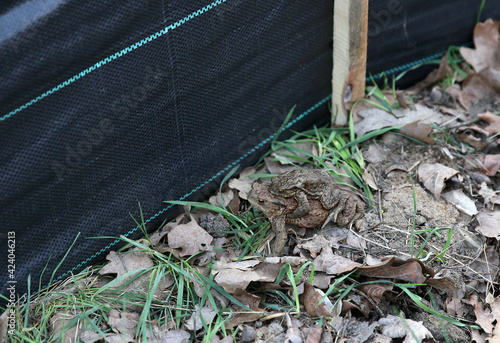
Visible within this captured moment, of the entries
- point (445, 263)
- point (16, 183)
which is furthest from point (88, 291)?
point (445, 263)

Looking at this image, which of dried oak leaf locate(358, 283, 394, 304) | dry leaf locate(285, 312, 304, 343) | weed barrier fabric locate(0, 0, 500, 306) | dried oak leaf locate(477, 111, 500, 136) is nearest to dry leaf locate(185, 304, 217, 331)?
dry leaf locate(285, 312, 304, 343)

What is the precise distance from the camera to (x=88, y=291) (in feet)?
10.1

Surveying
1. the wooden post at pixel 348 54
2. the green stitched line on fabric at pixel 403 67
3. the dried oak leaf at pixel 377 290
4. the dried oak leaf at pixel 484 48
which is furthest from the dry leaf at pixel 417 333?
the dried oak leaf at pixel 484 48

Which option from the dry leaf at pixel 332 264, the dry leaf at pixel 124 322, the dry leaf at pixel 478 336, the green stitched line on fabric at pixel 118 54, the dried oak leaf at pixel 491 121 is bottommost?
the dry leaf at pixel 478 336

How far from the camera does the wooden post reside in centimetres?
364

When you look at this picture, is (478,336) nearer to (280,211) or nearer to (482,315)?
(482,315)

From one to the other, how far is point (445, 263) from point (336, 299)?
77 centimetres

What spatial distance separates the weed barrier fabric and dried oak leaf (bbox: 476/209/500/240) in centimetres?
151

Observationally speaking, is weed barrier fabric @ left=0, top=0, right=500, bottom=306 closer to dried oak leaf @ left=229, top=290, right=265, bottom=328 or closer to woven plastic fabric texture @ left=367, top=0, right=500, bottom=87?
woven plastic fabric texture @ left=367, top=0, right=500, bottom=87

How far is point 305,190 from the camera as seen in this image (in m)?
3.26

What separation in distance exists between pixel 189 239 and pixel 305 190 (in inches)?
32.4

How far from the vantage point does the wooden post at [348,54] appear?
3.64 metres

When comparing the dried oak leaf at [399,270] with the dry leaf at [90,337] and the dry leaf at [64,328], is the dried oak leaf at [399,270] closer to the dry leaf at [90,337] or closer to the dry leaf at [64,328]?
the dry leaf at [90,337]

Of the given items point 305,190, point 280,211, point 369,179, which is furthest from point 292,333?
point 369,179
